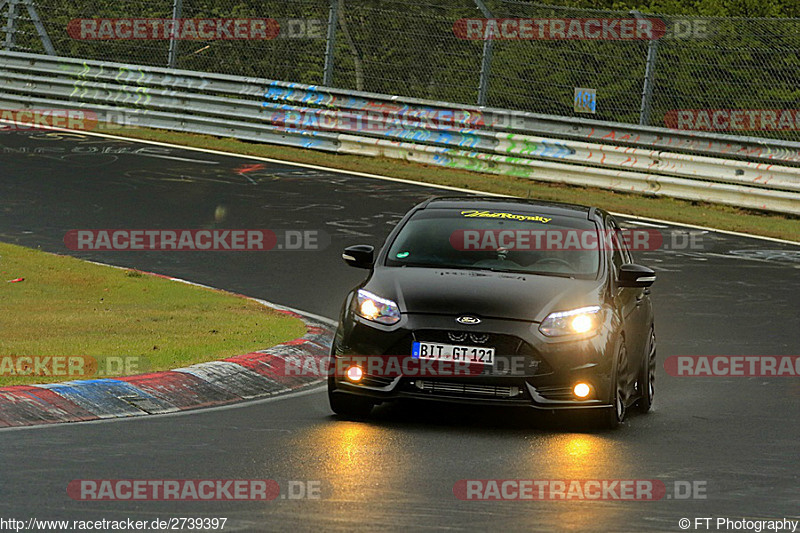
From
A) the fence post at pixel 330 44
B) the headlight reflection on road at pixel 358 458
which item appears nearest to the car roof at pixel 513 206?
the headlight reflection on road at pixel 358 458

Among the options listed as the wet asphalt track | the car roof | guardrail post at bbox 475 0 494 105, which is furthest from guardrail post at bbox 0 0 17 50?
the car roof

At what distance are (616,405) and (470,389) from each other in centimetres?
105

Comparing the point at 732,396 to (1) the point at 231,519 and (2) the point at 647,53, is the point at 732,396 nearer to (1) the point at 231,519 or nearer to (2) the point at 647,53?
(1) the point at 231,519

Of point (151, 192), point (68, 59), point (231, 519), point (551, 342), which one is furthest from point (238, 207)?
point (231, 519)

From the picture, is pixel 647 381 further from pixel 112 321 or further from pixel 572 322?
pixel 112 321

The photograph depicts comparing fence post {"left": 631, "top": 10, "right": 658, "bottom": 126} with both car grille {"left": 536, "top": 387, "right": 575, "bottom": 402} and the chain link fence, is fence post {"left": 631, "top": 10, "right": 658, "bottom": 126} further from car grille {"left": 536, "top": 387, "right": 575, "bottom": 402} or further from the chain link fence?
car grille {"left": 536, "top": 387, "right": 575, "bottom": 402}

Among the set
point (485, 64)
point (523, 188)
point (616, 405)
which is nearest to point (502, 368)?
point (616, 405)

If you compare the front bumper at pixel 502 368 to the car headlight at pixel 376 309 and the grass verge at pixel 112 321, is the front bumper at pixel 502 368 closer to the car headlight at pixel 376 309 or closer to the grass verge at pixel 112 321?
the car headlight at pixel 376 309

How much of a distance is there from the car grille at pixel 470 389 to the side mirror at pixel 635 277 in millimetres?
1502

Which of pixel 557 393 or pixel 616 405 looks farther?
pixel 616 405

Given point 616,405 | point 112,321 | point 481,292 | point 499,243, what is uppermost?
point 499,243

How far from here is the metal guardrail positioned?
23.5m

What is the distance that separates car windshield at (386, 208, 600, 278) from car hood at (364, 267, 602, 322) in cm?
24

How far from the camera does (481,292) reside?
33.3ft
